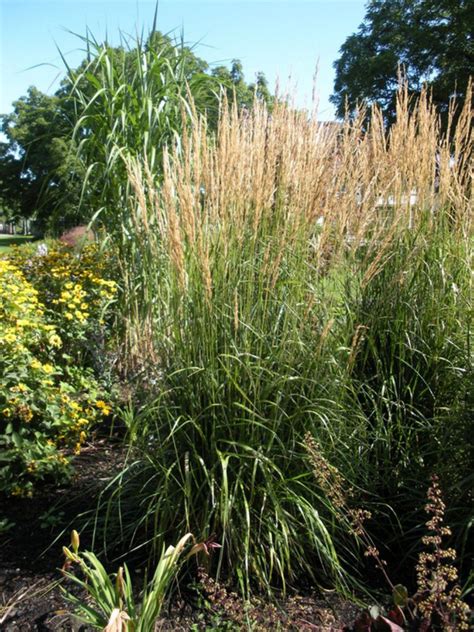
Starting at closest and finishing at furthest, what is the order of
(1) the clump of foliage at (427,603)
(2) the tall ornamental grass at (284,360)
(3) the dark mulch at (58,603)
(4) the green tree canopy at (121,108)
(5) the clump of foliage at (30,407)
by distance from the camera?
Result: 1. (1) the clump of foliage at (427,603)
2. (3) the dark mulch at (58,603)
3. (2) the tall ornamental grass at (284,360)
4. (5) the clump of foliage at (30,407)
5. (4) the green tree canopy at (121,108)

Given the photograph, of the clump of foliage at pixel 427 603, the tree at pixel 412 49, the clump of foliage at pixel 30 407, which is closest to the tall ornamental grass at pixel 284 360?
the clump of foliage at pixel 427 603

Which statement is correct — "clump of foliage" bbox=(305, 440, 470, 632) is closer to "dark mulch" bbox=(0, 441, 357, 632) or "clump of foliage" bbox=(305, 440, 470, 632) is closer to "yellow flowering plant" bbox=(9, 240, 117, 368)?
"dark mulch" bbox=(0, 441, 357, 632)

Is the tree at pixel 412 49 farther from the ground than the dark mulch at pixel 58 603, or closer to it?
farther from the ground

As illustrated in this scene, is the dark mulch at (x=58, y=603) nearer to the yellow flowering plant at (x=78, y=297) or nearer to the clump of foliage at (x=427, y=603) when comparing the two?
the clump of foliage at (x=427, y=603)

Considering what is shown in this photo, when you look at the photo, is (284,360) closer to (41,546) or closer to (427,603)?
(427,603)

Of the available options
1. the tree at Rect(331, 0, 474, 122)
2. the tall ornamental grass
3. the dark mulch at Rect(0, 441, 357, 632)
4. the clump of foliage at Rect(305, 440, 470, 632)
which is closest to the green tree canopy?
the tall ornamental grass

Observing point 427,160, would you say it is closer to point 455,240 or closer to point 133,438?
point 455,240

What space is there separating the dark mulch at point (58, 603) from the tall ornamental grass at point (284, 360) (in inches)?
4.2

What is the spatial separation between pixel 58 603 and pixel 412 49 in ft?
71.7

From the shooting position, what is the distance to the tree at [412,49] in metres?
18.3

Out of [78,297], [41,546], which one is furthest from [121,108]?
[41,546]

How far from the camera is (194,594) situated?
210 cm

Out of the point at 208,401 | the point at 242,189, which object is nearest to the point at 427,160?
the point at 242,189

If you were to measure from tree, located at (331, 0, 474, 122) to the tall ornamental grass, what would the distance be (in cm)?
1654
